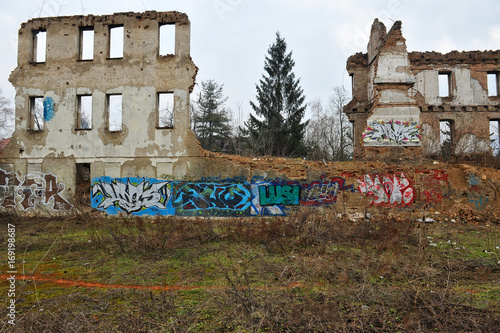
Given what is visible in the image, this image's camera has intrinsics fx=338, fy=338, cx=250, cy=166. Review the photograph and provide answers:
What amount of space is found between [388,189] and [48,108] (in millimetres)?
15192

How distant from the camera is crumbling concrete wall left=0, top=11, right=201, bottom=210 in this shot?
14.5 metres

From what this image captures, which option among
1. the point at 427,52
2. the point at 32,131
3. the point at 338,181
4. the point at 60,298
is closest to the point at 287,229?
the point at 338,181

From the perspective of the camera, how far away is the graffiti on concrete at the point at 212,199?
13.9 metres

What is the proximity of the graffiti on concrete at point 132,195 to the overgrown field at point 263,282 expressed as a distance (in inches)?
170

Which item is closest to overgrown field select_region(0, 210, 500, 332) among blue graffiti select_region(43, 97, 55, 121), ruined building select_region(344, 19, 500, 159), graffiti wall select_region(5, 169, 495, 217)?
graffiti wall select_region(5, 169, 495, 217)

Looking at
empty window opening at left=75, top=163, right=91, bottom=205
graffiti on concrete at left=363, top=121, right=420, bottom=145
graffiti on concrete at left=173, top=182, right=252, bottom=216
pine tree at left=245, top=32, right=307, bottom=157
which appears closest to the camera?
graffiti on concrete at left=173, top=182, right=252, bottom=216

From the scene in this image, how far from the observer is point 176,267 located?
6695 mm

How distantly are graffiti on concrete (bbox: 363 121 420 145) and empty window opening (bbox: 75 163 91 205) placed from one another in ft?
43.9

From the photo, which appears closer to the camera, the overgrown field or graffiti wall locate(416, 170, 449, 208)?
the overgrown field

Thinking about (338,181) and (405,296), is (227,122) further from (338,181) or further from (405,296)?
(405,296)

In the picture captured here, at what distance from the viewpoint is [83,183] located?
15305mm

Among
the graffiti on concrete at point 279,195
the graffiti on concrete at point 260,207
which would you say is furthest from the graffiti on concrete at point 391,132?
the graffiti on concrete at point 260,207

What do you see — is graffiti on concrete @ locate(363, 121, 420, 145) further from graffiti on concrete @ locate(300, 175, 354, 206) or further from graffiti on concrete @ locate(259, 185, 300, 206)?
graffiti on concrete @ locate(259, 185, 300, 206)

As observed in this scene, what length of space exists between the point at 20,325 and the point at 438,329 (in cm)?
487
